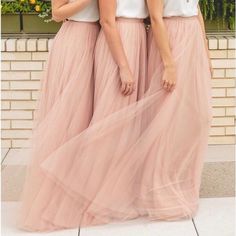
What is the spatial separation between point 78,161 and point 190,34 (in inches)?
38.0

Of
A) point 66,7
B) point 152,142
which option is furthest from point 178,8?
point 152,142

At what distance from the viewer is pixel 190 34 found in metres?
3.43

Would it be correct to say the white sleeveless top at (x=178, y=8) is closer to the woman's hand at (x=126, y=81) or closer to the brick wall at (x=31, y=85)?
the woman's hand at (x=126, y=81)

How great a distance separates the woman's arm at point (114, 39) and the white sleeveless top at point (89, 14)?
0.09 m

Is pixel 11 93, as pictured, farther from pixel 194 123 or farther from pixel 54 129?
pixel 194 123

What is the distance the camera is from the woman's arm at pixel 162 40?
328cm

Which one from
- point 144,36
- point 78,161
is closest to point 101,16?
point 144,36

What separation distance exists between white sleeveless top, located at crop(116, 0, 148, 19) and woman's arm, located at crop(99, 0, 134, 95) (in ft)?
0.18

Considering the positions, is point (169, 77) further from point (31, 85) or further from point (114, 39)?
point (31, 85)

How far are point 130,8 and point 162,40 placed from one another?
9.9 inches

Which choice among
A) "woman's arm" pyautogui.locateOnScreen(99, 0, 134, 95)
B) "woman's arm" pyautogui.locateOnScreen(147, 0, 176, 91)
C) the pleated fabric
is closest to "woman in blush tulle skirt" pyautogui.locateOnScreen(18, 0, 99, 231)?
the pleated fabric

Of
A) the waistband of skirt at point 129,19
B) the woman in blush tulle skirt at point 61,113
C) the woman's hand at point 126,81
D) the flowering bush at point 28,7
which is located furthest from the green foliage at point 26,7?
the woman's hand at point 126,81

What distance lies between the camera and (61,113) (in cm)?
342

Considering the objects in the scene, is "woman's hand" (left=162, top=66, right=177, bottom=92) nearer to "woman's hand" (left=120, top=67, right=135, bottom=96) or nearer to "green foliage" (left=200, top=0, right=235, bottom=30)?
"woman's hand" (left=120, top=67, right=135, bottom=96)
